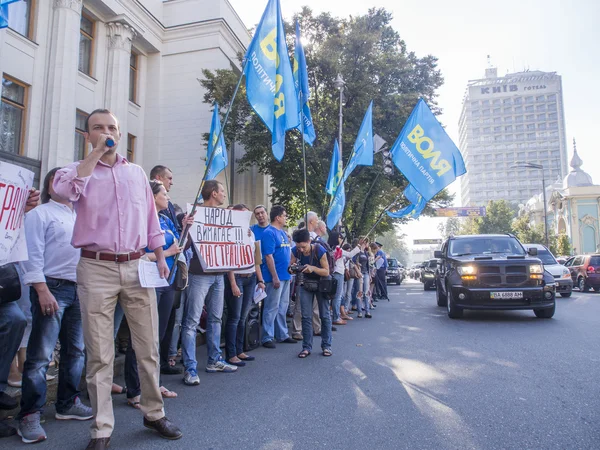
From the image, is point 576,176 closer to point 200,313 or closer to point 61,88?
point 61,88

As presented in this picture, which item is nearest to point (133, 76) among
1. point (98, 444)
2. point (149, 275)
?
point (149, 275)

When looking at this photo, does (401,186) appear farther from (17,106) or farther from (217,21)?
(17,106)

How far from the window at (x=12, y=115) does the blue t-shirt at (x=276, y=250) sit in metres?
10.9

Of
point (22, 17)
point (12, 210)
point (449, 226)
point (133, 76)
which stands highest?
point (449, 226)

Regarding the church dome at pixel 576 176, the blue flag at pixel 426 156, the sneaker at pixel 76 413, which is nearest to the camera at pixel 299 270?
the sneaker at pixel 76 413

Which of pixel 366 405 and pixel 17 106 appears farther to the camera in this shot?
pixel 17 106

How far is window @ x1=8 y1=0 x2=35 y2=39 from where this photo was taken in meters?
13.4

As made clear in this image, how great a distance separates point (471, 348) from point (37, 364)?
533 cm

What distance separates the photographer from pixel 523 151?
133 meters

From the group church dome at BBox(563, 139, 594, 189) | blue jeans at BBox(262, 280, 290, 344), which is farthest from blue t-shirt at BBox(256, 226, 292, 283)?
church dome at BBox(563, 139, 594, 189)

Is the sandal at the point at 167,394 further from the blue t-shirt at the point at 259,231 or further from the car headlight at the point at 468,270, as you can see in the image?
the car headlight at the point at 468,270

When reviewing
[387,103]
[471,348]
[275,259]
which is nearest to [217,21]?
[387,103]

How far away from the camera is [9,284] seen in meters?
3.02

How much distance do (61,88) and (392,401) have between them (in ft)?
49.4
